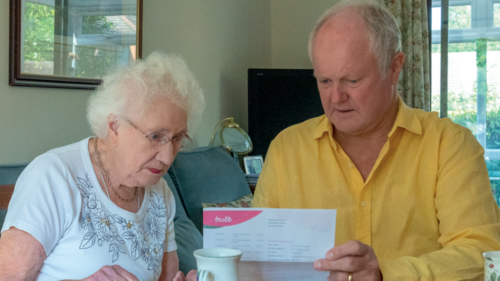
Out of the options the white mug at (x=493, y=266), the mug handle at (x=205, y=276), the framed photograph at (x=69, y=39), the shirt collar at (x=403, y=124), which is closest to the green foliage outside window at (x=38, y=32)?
the framed photograph at (x=69, y=39)

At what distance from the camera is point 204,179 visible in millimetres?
2643

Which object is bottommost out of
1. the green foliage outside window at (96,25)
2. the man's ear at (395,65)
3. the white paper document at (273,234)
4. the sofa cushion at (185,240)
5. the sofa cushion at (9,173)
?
the sofa cushion at (185,240)

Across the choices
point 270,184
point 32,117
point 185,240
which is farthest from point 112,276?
point 32,117

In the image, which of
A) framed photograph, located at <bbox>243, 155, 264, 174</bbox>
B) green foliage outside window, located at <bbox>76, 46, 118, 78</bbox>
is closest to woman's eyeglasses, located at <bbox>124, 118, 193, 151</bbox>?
green foliage outside window, located at <bbox>76, 46, 118, 78</bbox>

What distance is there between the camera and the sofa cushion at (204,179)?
2.52 m

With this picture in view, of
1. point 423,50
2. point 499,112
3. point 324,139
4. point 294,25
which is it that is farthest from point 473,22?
point 324,139

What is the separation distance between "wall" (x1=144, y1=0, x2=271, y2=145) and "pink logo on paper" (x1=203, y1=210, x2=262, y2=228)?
1.95 metres

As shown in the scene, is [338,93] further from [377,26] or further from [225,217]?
[225,217]

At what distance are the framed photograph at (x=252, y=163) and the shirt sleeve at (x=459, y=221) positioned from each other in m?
2.42

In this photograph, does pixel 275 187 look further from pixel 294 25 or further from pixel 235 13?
pixel 294 25

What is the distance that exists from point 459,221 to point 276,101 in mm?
2833

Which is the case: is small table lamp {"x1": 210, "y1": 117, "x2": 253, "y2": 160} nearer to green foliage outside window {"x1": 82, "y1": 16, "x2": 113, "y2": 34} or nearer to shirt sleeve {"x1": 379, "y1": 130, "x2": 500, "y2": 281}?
green foliage outside window {"x1": 82, "y1": 16, "x2": 113, "y2": 34}

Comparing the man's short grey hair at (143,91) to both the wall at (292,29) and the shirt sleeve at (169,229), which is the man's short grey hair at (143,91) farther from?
the wall at (292,29)

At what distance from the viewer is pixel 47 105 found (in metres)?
2.03
